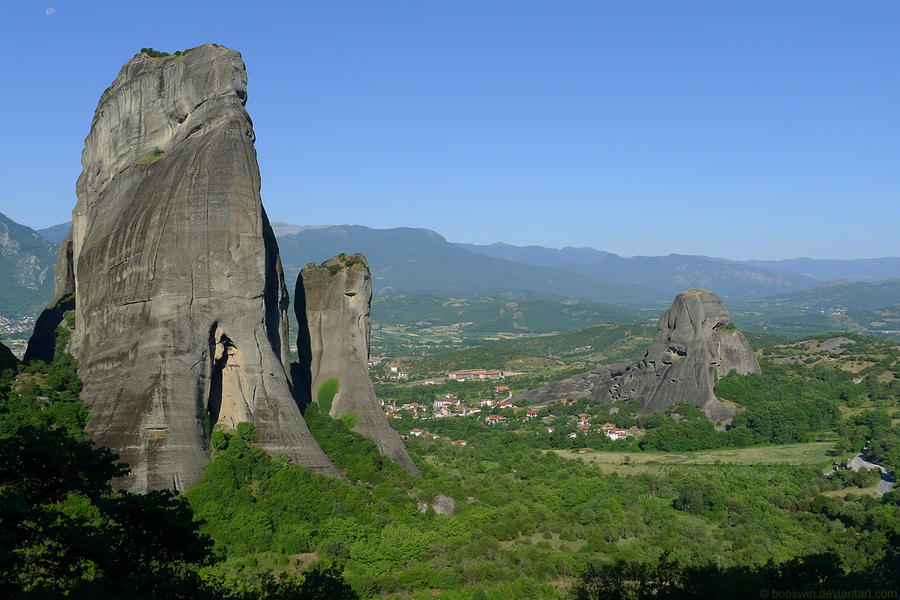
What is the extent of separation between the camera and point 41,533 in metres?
15.7

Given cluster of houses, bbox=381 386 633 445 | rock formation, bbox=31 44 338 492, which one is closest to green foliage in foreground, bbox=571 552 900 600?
rock formation, bbox=31 44 338 492

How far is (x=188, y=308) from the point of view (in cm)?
3081

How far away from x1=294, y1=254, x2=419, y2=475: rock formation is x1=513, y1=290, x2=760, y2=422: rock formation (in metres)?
41.7

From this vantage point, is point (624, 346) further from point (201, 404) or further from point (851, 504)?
point (201, 404)

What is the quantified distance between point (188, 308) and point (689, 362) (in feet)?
184

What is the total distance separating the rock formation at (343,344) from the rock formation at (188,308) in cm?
383

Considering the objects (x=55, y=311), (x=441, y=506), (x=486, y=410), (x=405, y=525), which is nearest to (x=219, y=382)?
(x=405, y=525)

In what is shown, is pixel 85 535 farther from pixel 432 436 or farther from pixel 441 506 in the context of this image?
pixel 432 436

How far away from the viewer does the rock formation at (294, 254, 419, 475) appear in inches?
1566

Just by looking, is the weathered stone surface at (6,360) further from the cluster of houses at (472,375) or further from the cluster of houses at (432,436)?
the cluster of houses at (472,375)

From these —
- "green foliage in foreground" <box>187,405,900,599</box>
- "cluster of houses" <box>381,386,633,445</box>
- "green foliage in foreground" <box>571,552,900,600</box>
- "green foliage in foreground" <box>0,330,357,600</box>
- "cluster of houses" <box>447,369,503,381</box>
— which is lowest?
"cluster of houses" <box>447,369,503,381</box>

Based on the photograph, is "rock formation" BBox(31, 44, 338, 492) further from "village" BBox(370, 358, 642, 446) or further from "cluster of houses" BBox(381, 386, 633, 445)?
"cluster of houses" BBox(381, 386, 633, 445)

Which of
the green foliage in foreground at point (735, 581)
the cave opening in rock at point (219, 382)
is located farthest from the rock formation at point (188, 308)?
the green foliage in foreground at point (735, 581)

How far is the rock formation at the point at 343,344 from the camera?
3978 centimetres
